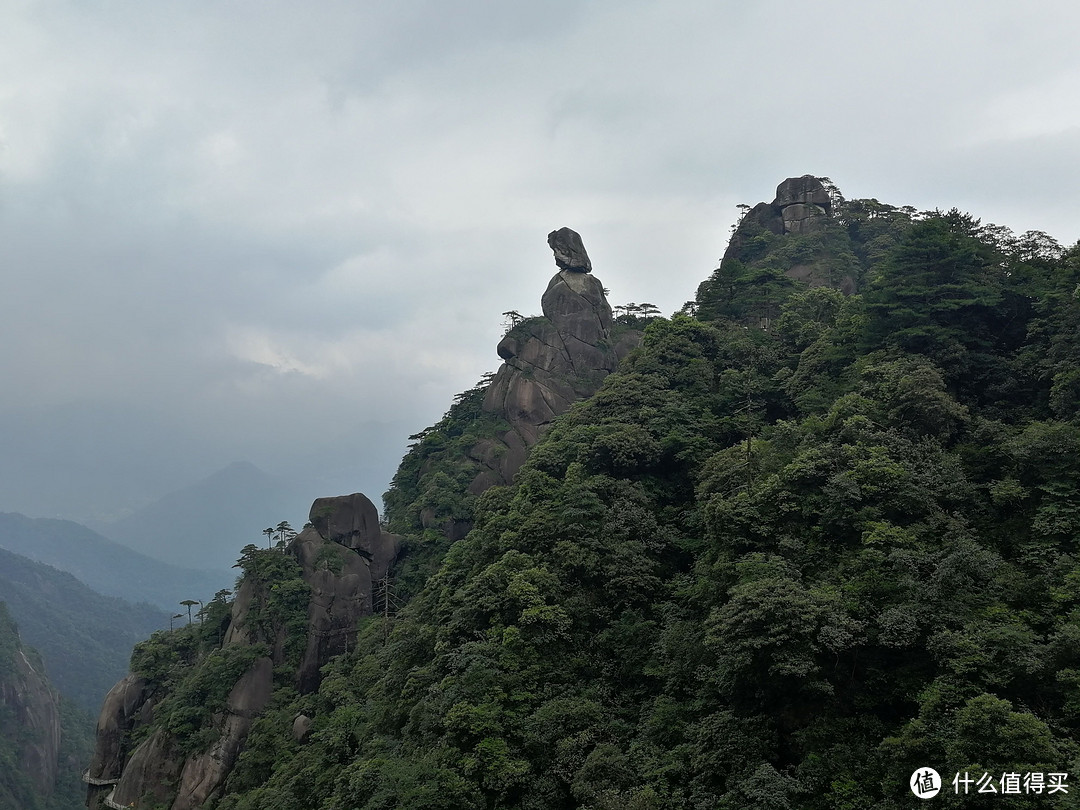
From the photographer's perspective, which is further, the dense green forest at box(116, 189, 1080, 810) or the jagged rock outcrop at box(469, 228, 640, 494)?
the jagged rock outcrop at box(469, 228, 640, 494)

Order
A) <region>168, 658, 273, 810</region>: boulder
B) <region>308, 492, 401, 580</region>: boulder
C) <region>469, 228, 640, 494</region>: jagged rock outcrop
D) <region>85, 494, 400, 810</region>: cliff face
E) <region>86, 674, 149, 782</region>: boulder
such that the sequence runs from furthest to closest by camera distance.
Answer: <region>469, 228, 640, 494</region>: jagged rock outcrop
<region>308, 492, 401, 580</region>: boulder
<region>86, 674, 149, 782</region>: boulder
<region>85, 494, 400, 810</region>: cliff face
<region>168, 658, 273, 810</region>: boulder

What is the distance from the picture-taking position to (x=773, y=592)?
14.4 meters

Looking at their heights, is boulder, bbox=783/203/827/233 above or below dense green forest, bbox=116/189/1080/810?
above

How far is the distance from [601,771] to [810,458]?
9532mm

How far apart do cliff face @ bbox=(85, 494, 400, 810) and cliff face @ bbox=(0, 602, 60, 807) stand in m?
40.7

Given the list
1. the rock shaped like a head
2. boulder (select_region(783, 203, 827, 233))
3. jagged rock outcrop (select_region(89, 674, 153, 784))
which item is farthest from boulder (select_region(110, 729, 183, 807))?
boulder (select_region(783, 203, 827, 233))

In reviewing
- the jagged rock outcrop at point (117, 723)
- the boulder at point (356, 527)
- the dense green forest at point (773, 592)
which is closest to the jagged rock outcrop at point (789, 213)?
the dense green forest at point (773, 592)

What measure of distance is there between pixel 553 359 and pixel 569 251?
29.4 feet

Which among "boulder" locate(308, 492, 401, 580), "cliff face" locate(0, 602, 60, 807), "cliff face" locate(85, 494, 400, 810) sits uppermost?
"boulder" locate(308, 492, 401, 580)

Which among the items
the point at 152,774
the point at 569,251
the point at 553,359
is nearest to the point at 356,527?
the point at 152,774

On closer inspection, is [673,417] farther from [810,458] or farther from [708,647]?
[708,647]

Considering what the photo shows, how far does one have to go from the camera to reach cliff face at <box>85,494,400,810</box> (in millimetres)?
28250

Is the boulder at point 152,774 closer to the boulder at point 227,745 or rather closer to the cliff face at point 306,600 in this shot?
the cliff face at point 306,600

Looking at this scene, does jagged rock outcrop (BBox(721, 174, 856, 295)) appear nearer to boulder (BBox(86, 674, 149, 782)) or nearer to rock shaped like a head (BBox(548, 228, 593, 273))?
rock shaped like a head (BBox(548, 228, 593, 273))
